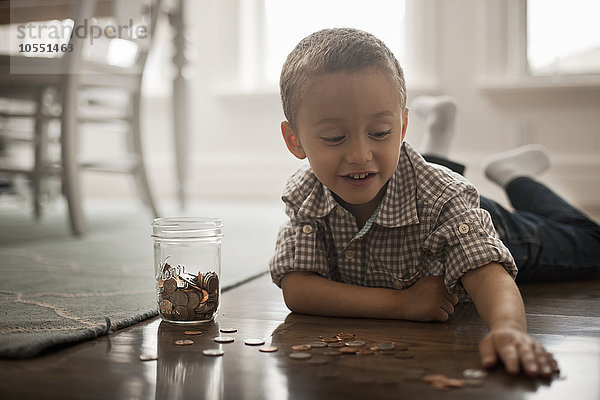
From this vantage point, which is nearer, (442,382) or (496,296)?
(442,382)


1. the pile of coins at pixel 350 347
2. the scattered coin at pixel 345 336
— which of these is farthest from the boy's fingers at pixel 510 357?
the scattered coin at pixel 345 336

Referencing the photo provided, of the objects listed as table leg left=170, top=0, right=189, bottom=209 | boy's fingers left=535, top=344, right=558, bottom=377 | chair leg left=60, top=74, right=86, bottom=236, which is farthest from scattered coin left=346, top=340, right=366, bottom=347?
table leg left=170, top=0, right=189, bottom=209

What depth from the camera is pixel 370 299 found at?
39.8 inches

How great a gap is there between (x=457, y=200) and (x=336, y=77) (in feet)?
0.91

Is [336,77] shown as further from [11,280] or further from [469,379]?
[11,280]

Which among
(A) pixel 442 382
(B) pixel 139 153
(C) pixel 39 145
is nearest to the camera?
(A) pixel 442 382

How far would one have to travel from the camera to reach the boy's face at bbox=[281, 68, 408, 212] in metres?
0.92

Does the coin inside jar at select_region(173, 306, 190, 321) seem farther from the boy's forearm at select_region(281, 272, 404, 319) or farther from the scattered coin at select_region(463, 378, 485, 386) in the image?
the scattered coin at select_region(463, 378, 485, 386)

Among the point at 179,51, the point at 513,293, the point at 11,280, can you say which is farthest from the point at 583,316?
the point at 179,51

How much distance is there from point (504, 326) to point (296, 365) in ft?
0.85

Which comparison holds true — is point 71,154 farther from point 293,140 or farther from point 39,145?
point 293,140

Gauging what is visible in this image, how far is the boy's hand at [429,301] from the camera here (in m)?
0.98

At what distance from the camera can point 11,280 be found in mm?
1360

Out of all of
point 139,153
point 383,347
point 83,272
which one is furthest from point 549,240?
point 139,153
